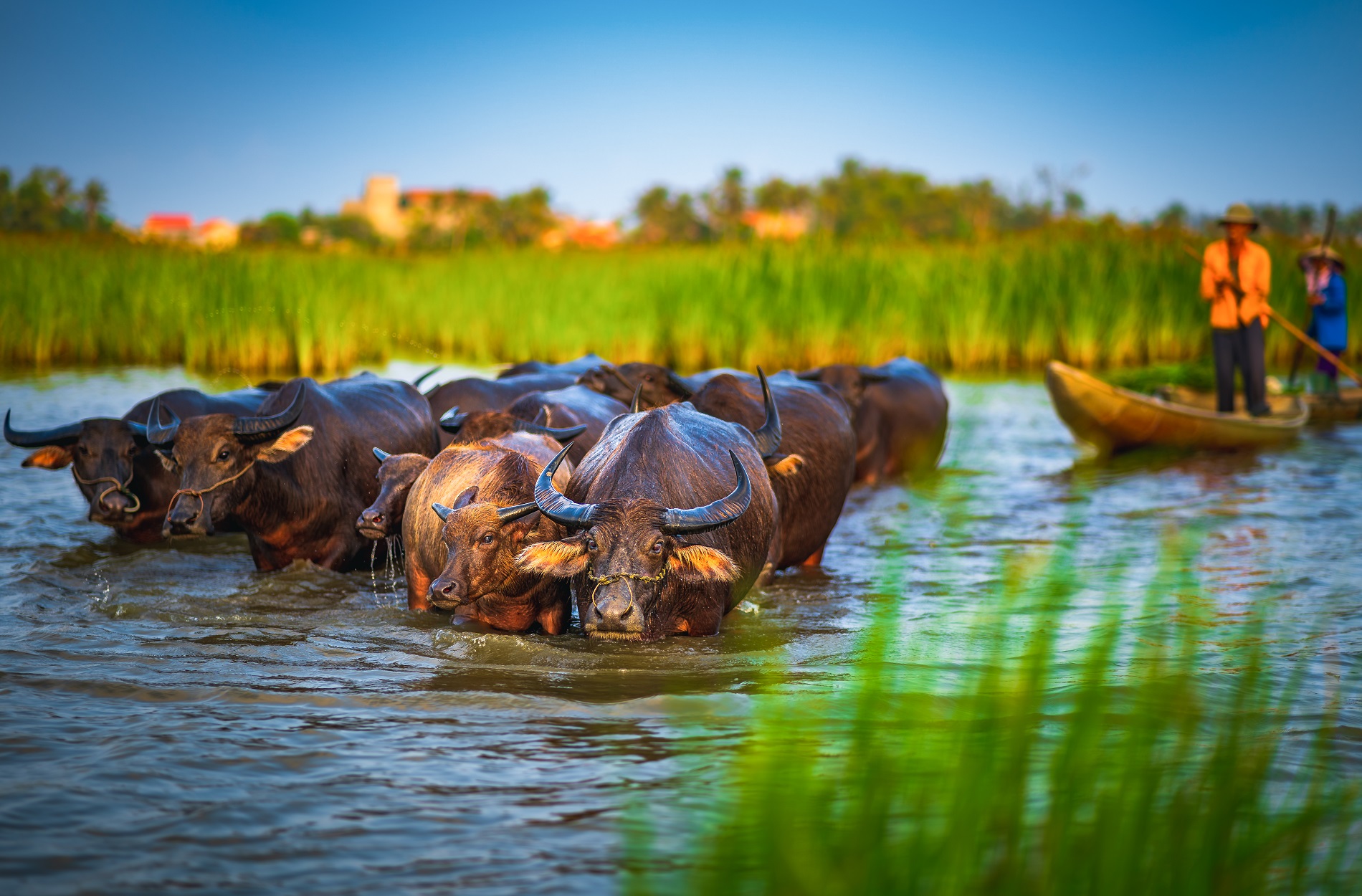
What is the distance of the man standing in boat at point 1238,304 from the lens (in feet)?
42.3

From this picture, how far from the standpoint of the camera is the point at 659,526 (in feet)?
17.1

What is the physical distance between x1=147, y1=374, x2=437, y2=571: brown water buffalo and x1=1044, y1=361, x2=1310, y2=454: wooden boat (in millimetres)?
6808

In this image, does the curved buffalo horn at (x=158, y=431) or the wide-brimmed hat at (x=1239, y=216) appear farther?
the wide-brimmed hat at (x=1239, y=216)

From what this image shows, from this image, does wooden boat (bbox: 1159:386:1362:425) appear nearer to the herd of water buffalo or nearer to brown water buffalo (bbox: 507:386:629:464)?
the herd of water buffalo

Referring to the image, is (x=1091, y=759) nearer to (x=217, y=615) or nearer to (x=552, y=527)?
(x=552, y=527)

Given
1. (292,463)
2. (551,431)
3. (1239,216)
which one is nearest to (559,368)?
(292,463)

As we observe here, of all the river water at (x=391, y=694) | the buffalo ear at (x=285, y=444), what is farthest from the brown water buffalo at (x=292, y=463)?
the river water at (x=391, y=694)

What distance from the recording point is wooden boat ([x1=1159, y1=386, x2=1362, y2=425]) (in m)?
15.0

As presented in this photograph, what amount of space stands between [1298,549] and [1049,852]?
21.0ft

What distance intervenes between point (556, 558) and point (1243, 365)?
1069 cm

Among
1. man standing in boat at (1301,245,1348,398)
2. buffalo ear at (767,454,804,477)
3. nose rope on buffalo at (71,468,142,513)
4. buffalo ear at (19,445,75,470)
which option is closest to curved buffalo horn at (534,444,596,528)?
buffalo ear at (767,454,804,477)

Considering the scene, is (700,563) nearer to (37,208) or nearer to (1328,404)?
(1328,404)

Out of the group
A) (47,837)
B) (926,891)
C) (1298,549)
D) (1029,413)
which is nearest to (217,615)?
(47,837)

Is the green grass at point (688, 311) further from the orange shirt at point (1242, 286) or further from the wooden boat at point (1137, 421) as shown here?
the wooden boat at point (1137, 421)
